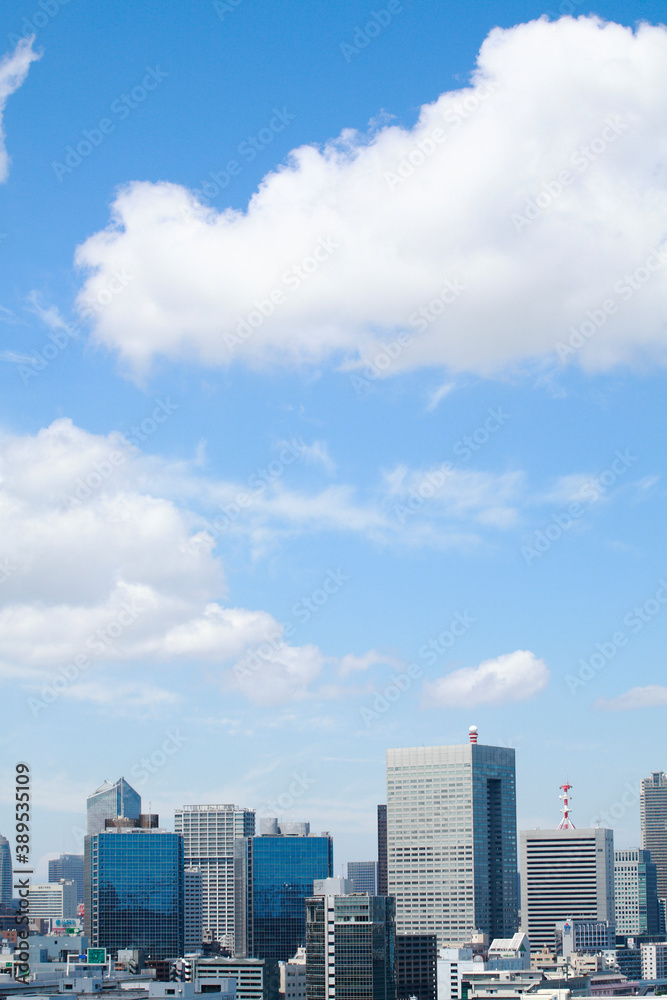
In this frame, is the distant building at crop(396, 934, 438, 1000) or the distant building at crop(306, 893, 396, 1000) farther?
the distant building at crop(396, 934, 438, 1000)

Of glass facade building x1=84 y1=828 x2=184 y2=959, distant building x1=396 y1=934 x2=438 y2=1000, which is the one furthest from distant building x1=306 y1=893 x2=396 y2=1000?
glass facade building x1=84 y1=828 x2=184 y2=959

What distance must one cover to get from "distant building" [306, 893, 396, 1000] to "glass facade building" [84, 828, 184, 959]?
2670 inches

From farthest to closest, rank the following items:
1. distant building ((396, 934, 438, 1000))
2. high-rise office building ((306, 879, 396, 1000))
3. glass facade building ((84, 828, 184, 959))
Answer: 1. glass facade building ((84, 828, 184, 959))
2. distant building ((396, 934, 438, 1000))
3. high-rise office building ((306, 879, 396, 1000))

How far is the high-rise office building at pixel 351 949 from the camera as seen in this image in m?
126

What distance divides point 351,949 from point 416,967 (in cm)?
1683

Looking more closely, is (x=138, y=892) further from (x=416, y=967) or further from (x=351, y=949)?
(x=351, y=949)

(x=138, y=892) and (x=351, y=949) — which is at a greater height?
(x=351, y=949)

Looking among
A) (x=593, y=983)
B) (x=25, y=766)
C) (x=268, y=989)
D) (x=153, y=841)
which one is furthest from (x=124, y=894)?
(x=25, y=766)

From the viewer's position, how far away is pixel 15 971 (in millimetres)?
108875

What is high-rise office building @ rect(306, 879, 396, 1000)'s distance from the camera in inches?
4961

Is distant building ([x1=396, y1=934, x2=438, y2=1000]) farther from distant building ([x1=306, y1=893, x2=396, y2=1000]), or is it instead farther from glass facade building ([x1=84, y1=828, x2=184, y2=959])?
A: glass facade building ([x1=84, y1=828, x2=184, y2=959])

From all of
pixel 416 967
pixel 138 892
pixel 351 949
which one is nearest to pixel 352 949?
pixel 351 949

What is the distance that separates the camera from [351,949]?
127 metres

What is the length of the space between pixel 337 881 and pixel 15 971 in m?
33.9
